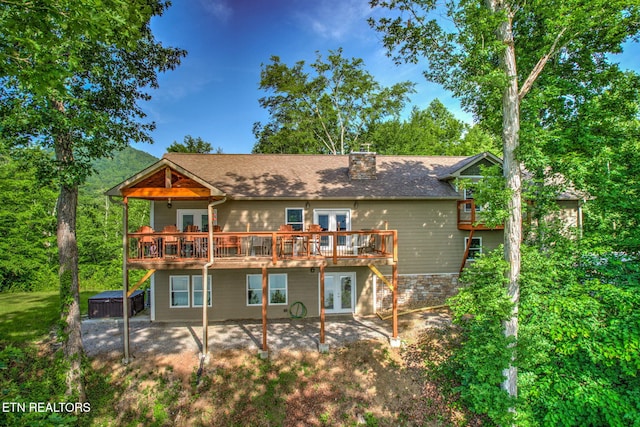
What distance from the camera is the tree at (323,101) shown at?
24078 mm

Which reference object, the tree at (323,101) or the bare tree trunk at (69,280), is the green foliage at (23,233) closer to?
the bare tree trunk at (69,280)

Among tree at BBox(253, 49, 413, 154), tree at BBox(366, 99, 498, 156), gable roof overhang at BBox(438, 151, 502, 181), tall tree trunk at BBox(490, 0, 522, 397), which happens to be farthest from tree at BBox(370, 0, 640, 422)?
tree at BBox(366, 99, 498, 156)

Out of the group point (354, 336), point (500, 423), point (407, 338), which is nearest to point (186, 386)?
point (354, 336)

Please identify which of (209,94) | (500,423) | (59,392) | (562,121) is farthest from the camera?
(209,94)

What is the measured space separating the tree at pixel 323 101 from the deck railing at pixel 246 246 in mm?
15395

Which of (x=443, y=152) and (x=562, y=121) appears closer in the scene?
(x=562, y=121)

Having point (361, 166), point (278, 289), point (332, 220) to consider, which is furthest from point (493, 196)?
point (278, 289)

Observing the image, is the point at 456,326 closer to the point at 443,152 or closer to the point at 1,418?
the point at 1,418

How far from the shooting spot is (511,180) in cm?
823

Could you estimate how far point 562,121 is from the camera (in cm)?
920

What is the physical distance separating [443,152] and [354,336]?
2525cm

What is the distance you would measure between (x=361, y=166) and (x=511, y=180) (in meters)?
6.94

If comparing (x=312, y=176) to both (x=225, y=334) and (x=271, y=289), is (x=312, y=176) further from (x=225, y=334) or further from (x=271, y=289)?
(x=225, y=334)

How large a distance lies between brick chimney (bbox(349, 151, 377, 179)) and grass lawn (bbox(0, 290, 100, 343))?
539 inches
